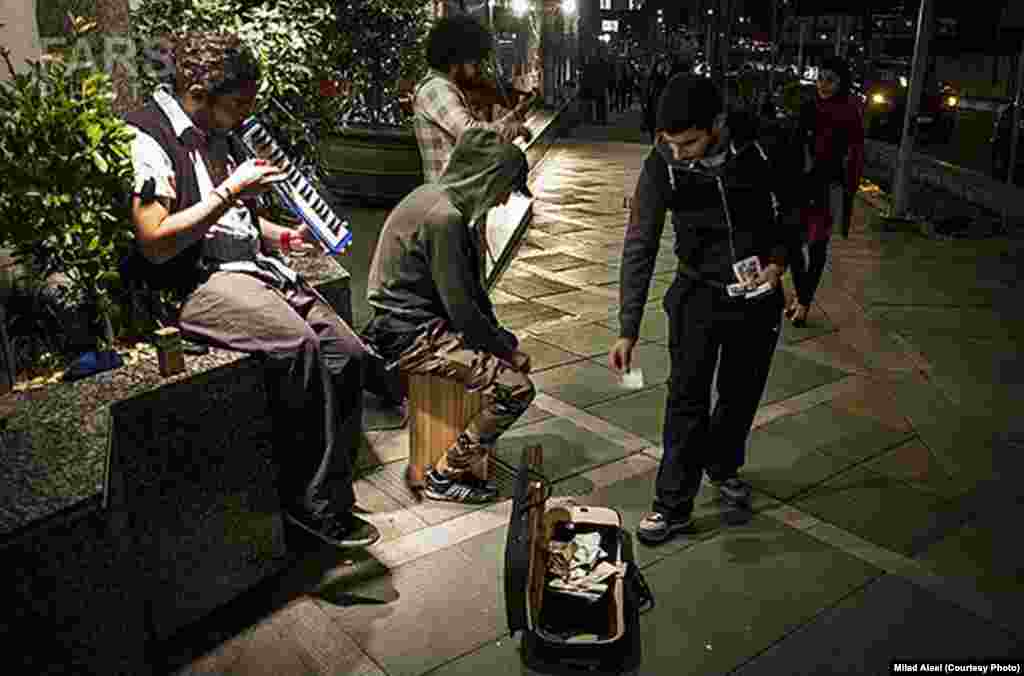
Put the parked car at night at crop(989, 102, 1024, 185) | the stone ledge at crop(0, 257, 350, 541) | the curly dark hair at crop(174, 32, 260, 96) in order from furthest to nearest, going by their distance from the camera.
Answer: the parked car at night at crop(989, 102, 1024, 185) < the curly dark hair at crop(174, 32, 260, 96) < the stone ledge at crop(0, 257, 350, 541)

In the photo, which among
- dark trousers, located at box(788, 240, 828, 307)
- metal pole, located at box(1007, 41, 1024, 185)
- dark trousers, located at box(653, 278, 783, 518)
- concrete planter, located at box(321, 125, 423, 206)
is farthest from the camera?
A: metal pole, located at box(1007, 41, 1024, 185)

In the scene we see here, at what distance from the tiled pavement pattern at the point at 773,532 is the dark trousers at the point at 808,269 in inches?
12.0

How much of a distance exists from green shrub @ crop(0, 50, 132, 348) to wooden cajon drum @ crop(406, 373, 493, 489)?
1385 mm

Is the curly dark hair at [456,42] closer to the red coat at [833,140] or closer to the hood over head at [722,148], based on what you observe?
the hood over head at [722,148]

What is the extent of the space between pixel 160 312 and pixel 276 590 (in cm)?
117

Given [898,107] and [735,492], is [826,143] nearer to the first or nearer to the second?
[735,492]

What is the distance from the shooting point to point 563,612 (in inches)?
110

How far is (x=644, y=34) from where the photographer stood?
61562 millimetres

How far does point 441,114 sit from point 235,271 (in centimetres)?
192

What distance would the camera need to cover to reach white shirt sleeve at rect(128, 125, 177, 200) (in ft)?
9.36

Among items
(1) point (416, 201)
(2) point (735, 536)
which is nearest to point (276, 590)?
(1) point (416, 201)

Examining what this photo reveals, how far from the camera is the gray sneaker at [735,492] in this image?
382 cm

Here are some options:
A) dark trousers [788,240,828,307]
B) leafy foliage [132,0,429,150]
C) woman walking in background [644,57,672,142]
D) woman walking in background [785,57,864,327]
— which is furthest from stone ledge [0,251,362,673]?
woman walking in background [644,57,672,142]

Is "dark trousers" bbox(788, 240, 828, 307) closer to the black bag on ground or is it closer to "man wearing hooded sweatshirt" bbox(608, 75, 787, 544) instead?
"man wearing hooded sweatshirt" bbox(608, 75, 787, 544)
